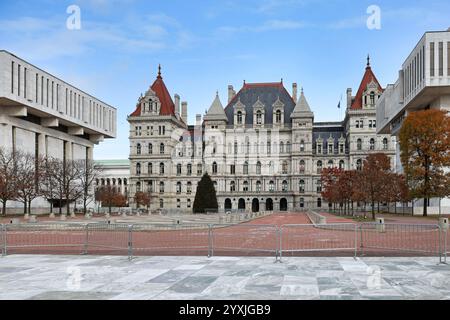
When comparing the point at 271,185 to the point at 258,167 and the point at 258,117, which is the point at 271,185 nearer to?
the point at 258,167

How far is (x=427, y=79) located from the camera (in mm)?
62531

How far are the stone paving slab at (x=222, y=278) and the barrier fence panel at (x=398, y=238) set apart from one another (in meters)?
2.17

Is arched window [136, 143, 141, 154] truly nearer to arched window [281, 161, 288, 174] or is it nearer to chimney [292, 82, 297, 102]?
arched window [281, 161, 288, 174]

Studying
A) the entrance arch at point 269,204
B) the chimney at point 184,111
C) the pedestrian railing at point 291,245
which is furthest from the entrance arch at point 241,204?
the pedestrian railing at point 291,245

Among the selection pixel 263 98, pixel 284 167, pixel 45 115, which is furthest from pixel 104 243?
pixel 263 98

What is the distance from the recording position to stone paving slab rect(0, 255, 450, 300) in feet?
35.4

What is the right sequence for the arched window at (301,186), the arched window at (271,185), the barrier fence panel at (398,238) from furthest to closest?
the arched window at (271,185), the arched window at (301,186), the barrier fence panel at (398,238)

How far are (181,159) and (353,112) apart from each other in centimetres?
4144

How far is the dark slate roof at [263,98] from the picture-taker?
122m

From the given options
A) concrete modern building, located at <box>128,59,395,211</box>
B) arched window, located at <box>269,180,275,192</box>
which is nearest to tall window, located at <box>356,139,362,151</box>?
concrete modern building, located at <box>128,59,395,211</box>

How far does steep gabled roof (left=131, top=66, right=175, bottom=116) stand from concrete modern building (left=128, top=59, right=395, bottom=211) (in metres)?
0.25

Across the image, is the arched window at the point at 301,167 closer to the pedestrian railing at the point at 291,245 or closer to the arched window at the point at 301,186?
the arched window at the point at 301,186

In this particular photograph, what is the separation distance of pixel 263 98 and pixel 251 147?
1311cm

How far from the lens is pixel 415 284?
39.5 ft
